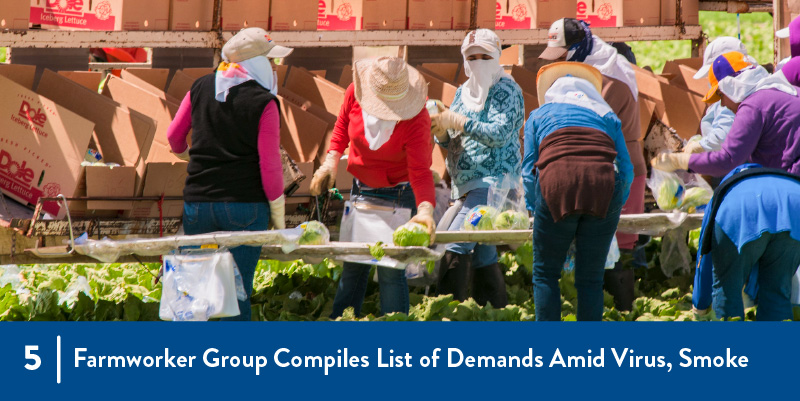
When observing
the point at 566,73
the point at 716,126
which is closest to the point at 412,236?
the point at 566,73

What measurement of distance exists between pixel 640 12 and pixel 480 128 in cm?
363

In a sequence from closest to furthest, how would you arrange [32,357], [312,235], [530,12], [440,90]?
1. [32,357]
2. [312,235]
3. [440,90]
4. [530,12]

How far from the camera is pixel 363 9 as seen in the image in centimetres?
680

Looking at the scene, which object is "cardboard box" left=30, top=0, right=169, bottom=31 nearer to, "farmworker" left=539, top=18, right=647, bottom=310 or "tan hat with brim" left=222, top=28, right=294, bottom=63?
"tan hat with brim" left=222, top=28, right=294, bottom=63

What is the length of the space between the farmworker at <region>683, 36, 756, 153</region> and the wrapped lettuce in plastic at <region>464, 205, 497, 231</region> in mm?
1181

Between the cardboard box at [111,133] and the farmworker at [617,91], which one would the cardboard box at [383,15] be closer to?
the farmworker at [617,91]

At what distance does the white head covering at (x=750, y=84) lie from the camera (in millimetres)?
4277

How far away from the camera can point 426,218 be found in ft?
12.8

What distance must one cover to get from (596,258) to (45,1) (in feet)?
14.0

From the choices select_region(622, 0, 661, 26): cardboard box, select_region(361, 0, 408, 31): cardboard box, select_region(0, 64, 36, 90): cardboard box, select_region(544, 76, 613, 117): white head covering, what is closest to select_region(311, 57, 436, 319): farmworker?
select_region(544, 76, 613, 117): white head covering

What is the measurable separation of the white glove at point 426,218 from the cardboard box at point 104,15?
3.11 m

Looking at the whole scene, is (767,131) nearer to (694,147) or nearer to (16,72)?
(694,147)

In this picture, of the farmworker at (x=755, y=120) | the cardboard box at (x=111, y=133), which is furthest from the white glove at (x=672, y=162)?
the cardboard box at (x=111, y=133)

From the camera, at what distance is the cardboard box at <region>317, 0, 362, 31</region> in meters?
6.90
